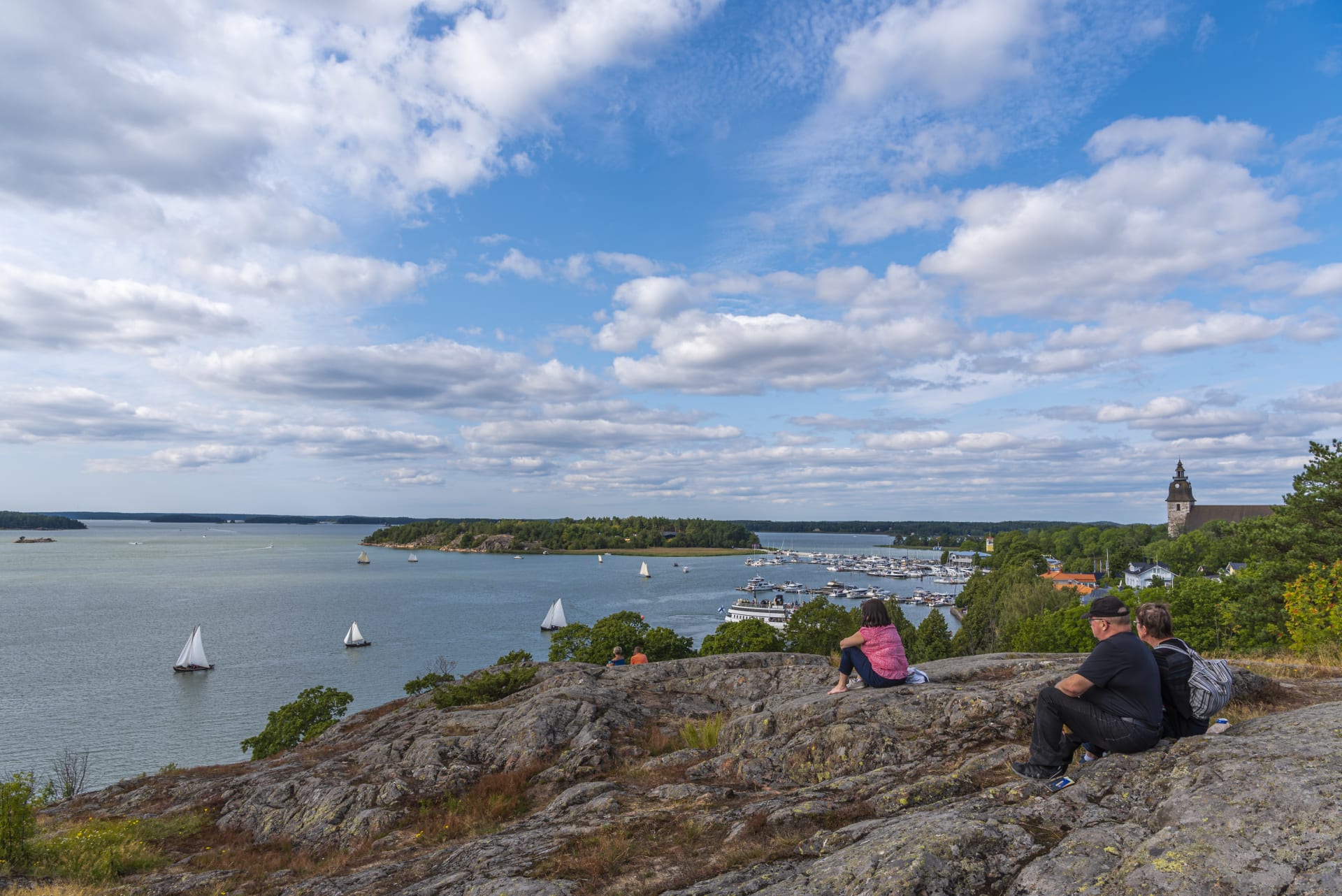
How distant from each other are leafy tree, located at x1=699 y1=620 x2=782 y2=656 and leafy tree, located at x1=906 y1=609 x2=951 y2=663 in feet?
61.0

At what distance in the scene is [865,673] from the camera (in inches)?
402

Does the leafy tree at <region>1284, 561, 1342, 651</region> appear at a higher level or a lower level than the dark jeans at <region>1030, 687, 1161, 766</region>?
lower

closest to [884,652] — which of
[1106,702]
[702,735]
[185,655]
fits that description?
[702,735]

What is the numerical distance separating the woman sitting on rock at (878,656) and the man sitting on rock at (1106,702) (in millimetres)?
3178

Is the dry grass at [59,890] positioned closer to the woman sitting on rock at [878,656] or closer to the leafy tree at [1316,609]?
the woman sitting on rock at [878,656]

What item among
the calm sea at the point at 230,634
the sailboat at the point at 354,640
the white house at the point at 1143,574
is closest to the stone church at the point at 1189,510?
the white house at the point at 1143,574

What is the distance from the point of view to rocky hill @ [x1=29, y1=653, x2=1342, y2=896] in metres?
4.90

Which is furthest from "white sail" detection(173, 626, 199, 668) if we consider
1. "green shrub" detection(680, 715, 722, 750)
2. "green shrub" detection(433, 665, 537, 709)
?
"green shrub" detection(680, 715, 722, 750)

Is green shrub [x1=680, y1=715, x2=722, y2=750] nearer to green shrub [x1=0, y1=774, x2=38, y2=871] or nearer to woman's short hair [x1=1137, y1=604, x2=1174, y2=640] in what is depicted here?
woman's short hair [x1=1137, y1=604, x2=1174, y2=640]

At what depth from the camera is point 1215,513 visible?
14150 centimetres

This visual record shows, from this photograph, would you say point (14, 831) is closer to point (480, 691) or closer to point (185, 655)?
→ point (480, 691)

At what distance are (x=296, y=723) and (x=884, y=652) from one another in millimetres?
30811

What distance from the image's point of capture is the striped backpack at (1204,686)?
251 inches

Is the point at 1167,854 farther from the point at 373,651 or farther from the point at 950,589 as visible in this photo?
the point at 950,589
